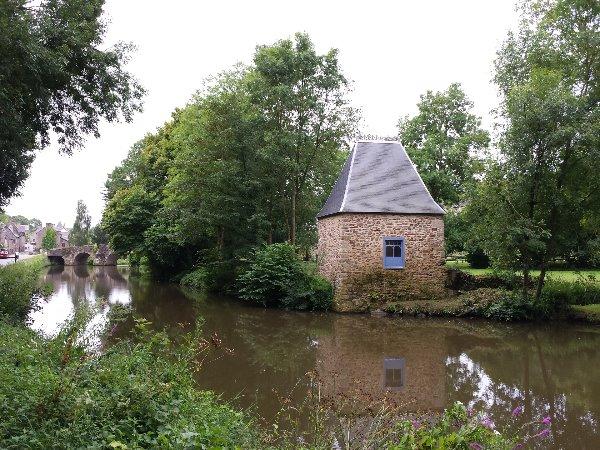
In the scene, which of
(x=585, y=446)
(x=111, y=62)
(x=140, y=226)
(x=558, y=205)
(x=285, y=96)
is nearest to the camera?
(x=585, y=446)

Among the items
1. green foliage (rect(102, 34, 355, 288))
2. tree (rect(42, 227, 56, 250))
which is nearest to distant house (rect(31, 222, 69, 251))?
tree (rect(42, 227, 56, 250))

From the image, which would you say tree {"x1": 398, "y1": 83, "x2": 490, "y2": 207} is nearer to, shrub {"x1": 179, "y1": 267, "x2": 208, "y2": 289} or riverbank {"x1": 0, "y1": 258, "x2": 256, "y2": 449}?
shrub {"x1": 179, "y1": 267, "x2": 208, "y2": 289}

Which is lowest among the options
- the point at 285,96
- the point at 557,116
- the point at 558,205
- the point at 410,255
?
the point at 410,255

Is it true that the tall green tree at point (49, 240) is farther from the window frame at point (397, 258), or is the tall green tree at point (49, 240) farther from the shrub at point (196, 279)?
the window frame at point (397, 258)

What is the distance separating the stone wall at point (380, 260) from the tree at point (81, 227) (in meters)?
69.9

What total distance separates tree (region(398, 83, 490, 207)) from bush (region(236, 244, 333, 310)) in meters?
10.8

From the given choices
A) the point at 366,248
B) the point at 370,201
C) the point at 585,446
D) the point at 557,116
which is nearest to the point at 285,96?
A: the point at 370,201

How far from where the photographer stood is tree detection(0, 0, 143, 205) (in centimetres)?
905

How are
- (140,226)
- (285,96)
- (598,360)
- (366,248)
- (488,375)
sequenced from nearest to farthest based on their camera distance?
(488,375) → (598,360) → (366,248) → (285,96) → (140,226)

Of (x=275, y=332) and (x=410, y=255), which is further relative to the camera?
(x=410, y=255)

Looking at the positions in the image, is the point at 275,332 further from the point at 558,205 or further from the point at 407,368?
the point at 558,205

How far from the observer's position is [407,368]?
10.0 metres

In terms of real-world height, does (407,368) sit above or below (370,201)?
below

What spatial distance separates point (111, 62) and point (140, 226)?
23465 millimetres
